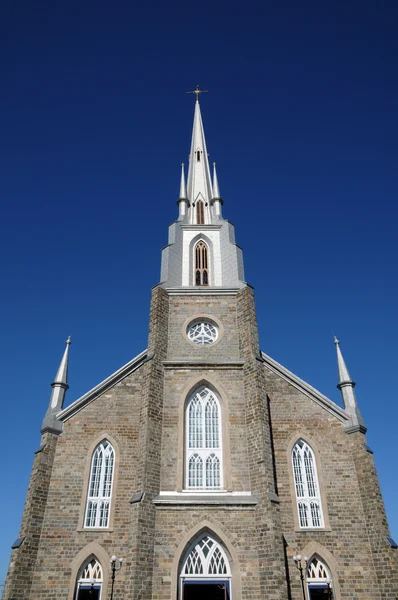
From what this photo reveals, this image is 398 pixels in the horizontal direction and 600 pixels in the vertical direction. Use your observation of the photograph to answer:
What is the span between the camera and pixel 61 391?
2059 cm

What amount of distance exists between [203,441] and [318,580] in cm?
652

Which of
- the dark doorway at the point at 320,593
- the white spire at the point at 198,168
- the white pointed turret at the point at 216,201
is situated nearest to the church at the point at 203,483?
the dark doorway at the point at 320,593

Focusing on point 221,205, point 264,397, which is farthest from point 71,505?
point 221,205

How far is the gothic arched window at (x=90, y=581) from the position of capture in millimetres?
16609

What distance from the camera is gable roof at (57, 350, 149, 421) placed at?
19844 millimetres

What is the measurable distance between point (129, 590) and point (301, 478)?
7.92 metres

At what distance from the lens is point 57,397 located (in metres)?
20.3

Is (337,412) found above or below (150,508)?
above

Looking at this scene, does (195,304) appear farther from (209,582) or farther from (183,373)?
(209,582)

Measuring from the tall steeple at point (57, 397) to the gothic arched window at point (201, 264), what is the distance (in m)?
7.86

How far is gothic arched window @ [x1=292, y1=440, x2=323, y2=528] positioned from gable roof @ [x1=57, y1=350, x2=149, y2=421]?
762 centimetres

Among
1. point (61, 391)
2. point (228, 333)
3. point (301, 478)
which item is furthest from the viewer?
point (228, 333)

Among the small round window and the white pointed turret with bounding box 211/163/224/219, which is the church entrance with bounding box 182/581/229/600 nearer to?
the small round window

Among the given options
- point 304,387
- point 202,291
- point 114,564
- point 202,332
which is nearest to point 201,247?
point 202,291
